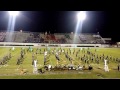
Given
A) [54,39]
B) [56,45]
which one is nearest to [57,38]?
[54,39]

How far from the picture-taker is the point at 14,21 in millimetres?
33500

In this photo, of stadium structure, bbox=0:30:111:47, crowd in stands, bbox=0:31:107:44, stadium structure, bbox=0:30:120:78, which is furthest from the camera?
crowd in stands, bbox=0:31:107:44

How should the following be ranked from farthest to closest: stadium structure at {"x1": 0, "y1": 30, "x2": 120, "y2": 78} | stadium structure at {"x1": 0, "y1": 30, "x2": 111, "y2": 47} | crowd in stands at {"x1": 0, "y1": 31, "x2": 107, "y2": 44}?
crowd in stands at {"x1": 0, "y1": 31, "x2": 107, "y2": 44}, stadium structure at {"x1": 0, "y1": 30, "x2": 111, "y2": 47}, stadium structure at {"x1": 0, "y1": 30, "x2": 120, "y2": 78}

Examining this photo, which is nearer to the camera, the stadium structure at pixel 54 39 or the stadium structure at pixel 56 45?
the stadium structure at pixel 56 45

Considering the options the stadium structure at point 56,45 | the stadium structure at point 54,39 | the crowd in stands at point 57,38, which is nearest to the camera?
the stadium structure at point 56,45

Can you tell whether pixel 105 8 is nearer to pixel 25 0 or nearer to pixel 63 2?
pixel 63 2

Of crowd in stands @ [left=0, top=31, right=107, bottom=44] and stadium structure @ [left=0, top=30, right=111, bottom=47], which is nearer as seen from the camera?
stadium structure @ [left=0, top=30, right=111, bottom=47]

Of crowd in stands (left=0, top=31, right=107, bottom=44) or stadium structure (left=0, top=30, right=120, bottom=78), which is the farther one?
crowd in stands (left=0, top=31, right=107, bottom=44)

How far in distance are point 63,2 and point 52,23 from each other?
76.4 feet

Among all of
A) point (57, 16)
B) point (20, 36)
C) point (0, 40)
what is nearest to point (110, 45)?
point (57, 16)

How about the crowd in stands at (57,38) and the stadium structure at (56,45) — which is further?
the crowd in stands at (57,38)

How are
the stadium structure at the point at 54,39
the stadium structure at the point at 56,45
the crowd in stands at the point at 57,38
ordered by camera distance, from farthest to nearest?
the crowd in stands at the point at 57,38 → the stadium structure at the point at 54,39 → the stadium structure at the point at 56,45
